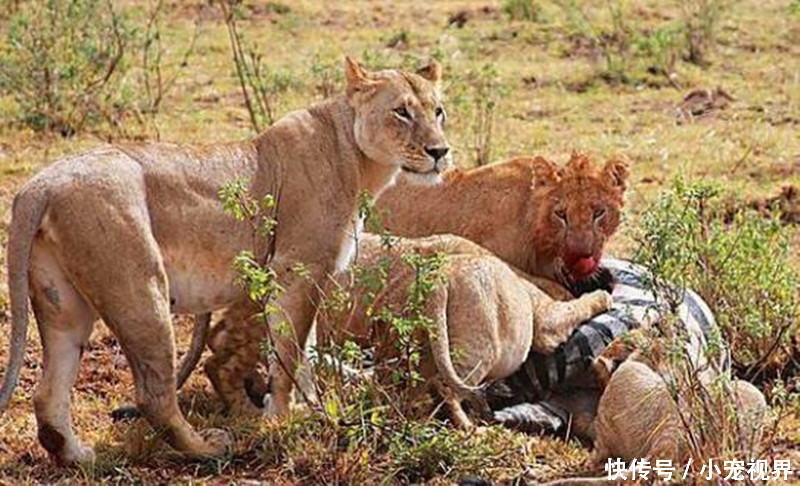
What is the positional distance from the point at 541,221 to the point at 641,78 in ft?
17.4

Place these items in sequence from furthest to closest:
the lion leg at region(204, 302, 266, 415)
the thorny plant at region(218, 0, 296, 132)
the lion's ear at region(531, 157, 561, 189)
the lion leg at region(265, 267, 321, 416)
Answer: the thorny plant at region(218, 0, 296, 132)
the lion's ear at region(531, 157, 561, 189)
the lion leg at region(204, 302, 266, 415)
the lion leg at region(265, 267, 321, 416)

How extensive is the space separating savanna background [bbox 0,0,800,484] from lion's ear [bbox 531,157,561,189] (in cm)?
45

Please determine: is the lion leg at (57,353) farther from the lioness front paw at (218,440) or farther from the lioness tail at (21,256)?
the lioness front paw at (218,440)

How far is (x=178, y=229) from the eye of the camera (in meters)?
5.21

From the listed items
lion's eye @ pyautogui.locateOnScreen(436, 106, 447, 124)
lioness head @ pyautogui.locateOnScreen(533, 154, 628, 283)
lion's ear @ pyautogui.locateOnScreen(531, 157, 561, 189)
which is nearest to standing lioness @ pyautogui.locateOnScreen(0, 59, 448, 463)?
lion's eye @ pyautogui.locateOnScreen(436, 106, 447, 124)

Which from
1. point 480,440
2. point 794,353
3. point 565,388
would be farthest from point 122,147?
point 794,353

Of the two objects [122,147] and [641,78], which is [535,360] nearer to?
[122,147]

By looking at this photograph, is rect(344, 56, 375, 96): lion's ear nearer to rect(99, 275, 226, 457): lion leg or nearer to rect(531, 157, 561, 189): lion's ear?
rect(99, 275, 226, 457): lion leg

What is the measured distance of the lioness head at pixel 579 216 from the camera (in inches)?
269

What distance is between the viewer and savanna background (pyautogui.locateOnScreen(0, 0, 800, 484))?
516 cm

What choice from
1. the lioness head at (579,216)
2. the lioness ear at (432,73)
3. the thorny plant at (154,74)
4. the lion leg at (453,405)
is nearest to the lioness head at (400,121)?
the lioness ear at (432,73)

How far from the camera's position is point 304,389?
5.54 m

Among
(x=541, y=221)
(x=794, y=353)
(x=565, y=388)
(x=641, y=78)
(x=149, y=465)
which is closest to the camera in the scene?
(x=149, y=465)

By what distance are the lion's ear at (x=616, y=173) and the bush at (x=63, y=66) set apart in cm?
409
